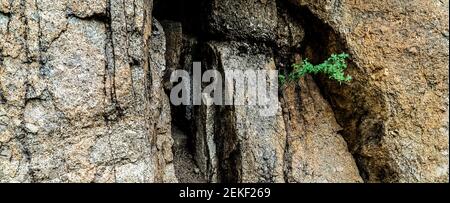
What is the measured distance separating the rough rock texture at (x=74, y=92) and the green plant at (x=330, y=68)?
2047mm

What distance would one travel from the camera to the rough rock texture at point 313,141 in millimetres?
5445

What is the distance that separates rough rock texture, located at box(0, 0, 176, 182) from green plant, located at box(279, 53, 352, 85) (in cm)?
205

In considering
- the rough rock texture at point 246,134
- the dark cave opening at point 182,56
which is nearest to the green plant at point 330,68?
the rough rock texture at point 246,134

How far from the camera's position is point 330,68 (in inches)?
207

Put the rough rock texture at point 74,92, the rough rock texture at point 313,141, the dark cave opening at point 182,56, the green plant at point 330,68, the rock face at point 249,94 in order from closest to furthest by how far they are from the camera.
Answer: the rough rock texture at point 74,92, the rock face at point 249,94, the green plant at point 330,68, the rough rock texture at point 313,141, the dark cave opening at point 182,56

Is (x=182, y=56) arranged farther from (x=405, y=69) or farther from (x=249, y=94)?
(x=405, y=69)

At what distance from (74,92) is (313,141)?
9.99ft

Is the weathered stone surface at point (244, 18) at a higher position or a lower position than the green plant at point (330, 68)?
higher

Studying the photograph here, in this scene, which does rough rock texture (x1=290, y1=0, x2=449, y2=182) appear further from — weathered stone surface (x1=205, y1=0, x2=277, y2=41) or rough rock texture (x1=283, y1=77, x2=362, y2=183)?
weathered stone surface (x1=205, y1=0, x2=277, y2=41)

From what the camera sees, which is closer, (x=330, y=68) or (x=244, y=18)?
(x=330, y=68)

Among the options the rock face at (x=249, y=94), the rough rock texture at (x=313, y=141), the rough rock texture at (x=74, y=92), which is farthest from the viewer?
the rough rock texture at (x=313, y=141)

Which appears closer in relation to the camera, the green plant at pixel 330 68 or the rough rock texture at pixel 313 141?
the green plant at pixel 330 68

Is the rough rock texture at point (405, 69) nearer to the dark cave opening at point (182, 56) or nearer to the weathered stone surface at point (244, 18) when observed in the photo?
the weathered stone surface at point (244, 18)

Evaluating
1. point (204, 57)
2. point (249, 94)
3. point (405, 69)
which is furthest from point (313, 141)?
point (204, 57)
